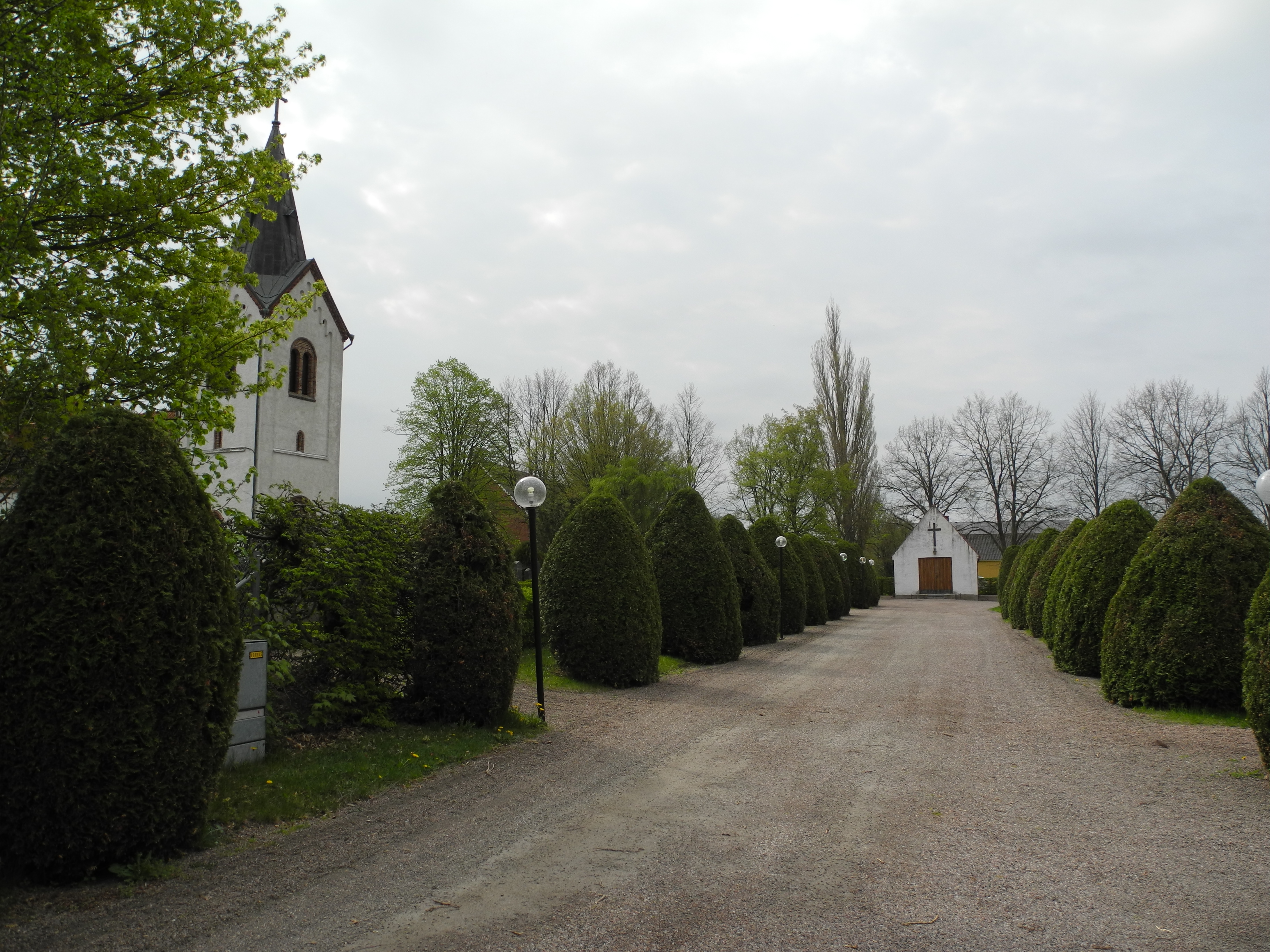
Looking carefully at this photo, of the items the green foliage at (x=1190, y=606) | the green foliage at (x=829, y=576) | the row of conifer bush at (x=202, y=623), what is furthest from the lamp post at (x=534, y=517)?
the green foliage at (x=829, y=576)

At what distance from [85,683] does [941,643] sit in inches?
706

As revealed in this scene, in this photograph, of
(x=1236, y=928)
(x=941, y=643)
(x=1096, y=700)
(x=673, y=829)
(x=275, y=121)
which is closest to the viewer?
(x=1236, y=928)

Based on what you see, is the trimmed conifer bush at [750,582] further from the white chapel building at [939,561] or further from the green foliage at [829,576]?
the white chapel building at [939,561]

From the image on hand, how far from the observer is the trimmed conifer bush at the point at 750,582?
17875 millimetres

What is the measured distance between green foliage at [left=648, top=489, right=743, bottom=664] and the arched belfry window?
22037mm

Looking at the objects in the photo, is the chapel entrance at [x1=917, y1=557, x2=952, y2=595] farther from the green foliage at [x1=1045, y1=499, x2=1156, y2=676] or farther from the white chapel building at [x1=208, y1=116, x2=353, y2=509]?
the green foliage at [x1=1045, y1=499, x2=1156, y2=676]

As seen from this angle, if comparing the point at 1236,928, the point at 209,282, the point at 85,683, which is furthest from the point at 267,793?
the point at 1236,928

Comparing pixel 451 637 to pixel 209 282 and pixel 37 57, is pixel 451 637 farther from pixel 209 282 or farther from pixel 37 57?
pixel 37 57

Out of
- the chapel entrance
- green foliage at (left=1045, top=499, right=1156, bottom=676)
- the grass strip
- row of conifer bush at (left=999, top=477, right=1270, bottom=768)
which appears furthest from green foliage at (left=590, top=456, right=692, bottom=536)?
the chapel entrance

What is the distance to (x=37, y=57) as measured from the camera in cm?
627

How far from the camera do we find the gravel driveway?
3.60m

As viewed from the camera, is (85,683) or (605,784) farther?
(605,784)

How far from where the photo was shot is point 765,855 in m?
4.59

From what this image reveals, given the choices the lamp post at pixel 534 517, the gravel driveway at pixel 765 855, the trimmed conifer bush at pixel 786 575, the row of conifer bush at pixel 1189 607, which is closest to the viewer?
the gravel driveway at pixel 765 855
